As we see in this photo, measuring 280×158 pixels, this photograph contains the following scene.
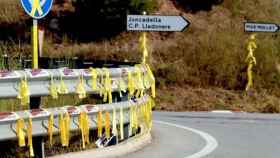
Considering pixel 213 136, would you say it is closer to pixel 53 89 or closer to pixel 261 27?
pixel 53 89

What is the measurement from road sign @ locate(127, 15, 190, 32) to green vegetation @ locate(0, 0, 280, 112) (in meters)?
3.48

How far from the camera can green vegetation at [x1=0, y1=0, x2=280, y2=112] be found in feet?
71.8

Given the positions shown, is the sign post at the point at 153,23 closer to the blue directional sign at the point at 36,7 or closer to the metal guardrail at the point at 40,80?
the blue directional sign at the point at 36,7

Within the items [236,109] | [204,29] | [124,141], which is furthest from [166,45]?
[124,141]

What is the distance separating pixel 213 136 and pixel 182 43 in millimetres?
13407

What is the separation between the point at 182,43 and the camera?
25797mm

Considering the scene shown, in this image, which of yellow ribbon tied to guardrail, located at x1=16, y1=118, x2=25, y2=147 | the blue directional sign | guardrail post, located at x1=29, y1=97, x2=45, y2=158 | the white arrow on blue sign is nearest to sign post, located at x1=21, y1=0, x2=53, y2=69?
the blue directional sign

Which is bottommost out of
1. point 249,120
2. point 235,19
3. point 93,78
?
point 249,120

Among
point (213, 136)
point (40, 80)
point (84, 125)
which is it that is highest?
point (40, 80)

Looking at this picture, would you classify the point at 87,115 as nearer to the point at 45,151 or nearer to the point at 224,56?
the point at 45,151

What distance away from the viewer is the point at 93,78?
Answer: 942 cm

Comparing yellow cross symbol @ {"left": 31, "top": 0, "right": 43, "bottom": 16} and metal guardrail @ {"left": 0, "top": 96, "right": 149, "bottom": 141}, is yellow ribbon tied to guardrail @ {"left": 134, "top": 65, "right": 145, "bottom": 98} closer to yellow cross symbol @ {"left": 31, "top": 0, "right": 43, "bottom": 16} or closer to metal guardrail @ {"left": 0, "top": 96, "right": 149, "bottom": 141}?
metal guardrail @ {"left": 0, "top": 96, "right": 149, "bottom": 141}

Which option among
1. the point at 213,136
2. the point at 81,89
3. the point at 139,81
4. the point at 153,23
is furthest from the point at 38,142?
the point at 153,23

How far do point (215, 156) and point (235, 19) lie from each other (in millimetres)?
19445
